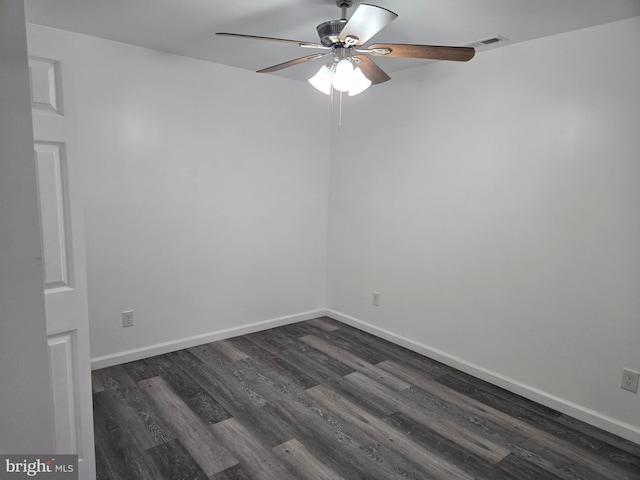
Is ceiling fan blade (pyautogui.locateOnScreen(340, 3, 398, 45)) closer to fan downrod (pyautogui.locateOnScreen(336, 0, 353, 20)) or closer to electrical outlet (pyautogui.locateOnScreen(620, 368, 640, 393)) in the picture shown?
fan downrod (pyautogui.locateOnScreen(336, 0, 353, 20))

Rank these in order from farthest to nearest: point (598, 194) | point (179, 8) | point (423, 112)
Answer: point (423, 112) → point (598, 194) → point (179, 8)

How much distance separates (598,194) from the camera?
2465 mm

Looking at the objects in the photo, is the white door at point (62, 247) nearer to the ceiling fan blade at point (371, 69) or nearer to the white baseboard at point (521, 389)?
the ceiling fan blade at point (371, 69)

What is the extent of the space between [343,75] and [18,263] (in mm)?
1868

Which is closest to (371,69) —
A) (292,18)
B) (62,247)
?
(292,18)

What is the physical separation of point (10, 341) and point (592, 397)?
301 centimetres

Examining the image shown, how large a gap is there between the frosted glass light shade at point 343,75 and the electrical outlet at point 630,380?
2.28m

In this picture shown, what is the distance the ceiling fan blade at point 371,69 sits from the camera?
2.20m

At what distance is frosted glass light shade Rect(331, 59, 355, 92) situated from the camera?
6.91 feet

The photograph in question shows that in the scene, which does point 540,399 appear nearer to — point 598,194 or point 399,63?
point 598,194

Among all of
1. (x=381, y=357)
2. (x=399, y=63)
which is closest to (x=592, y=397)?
(x=381, y=357)

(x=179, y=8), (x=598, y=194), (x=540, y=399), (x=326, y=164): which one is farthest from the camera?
(x=326, y=164)

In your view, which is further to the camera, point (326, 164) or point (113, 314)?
point (326, 164)

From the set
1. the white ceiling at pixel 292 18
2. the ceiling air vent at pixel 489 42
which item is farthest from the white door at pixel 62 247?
the ceiling air vent at pixel 489 42
